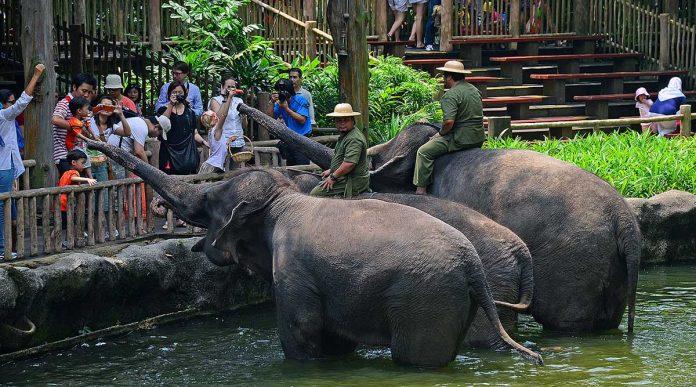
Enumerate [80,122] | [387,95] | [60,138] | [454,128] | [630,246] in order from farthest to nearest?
[387,95]
[60,138]
[80,122]
[454,128]
[630,246]

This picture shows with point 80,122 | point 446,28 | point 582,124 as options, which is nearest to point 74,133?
Answer: point 80,122

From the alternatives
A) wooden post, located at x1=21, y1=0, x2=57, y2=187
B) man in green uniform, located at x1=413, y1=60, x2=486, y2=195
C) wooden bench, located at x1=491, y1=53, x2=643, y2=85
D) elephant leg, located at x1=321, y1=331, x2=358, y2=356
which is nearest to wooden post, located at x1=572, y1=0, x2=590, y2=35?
Result: wooden bench, located at x1=491, y1=53, x2=643, y2=85

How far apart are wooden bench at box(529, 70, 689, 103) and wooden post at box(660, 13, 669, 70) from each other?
1.03 ft

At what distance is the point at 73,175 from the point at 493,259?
4624 mm

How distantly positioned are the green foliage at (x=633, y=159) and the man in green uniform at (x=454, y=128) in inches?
145

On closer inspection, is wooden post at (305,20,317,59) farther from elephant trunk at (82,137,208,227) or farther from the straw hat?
elephant trunk at (82,137,208,227)

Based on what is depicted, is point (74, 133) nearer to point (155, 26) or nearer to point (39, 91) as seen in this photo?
point (39, 91)

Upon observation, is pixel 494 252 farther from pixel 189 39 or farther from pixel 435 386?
pixel 189 39

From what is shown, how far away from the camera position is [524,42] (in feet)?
83.0

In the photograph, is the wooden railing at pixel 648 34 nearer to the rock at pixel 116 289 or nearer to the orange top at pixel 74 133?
the rock at pixel 116 289

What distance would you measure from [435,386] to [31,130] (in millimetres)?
6227

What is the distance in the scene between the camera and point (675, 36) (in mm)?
26219

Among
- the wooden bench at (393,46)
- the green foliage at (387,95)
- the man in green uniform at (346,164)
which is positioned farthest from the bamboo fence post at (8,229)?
the wooden bench at (393,46)

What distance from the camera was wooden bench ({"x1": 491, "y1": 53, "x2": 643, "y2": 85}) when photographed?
2466 cm
